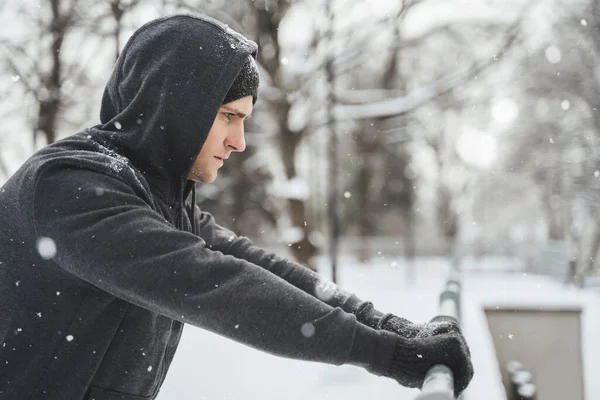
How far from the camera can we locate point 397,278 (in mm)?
20422

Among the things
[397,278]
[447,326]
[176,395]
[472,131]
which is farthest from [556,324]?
[472,131]

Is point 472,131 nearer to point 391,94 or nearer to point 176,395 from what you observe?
point 391,94

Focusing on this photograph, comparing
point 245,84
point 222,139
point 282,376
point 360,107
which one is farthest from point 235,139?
point 360,107

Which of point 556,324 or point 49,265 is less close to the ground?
point 556,324

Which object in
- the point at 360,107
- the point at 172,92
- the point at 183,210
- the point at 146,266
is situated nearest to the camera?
the point at 146,266

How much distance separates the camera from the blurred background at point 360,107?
369 inches

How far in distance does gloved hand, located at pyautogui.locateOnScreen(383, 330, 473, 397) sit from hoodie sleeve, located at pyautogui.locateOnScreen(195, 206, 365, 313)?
46cm

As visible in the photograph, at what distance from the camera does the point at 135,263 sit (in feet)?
4.09

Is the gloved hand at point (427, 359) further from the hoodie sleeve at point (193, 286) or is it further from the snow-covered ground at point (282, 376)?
the snow-covered ground at point (282, 376)

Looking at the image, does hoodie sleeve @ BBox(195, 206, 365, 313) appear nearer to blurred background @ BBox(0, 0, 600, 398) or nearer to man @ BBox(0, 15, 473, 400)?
man @ BBox(0, 15, 473, 400)

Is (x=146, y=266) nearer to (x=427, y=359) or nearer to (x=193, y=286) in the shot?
(x=193, y=286)

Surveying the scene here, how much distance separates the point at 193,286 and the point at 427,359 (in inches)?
19.8

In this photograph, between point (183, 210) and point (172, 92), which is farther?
point (183, 210)

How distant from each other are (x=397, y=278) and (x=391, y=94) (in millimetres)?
10918
